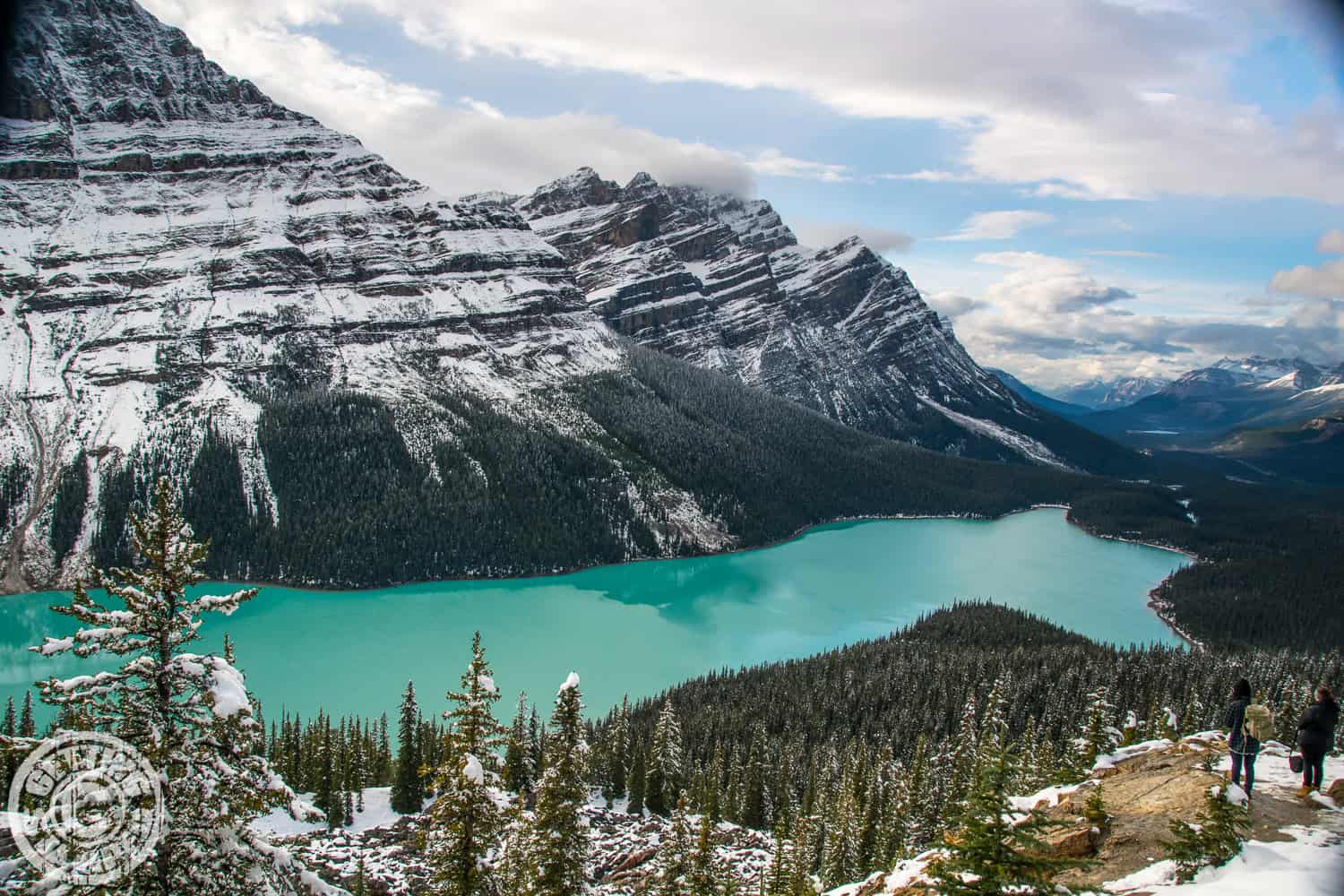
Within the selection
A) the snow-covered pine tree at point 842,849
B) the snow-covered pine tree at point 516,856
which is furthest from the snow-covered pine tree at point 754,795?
the snow-covered pine tree at point 516,856

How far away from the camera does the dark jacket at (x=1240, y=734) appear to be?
15086 mm

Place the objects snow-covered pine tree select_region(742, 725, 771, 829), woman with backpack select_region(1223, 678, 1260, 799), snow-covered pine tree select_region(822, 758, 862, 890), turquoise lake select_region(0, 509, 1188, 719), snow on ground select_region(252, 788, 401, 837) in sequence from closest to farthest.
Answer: woman with backpack select_region(1223, 678, 1260, 799)
snow-covered pine tree select_region(822, 758, 862, 890)
snow on ground select_region(252, 788, 401, 837)
snow-covered pine tree select_region(742, 725, 771, 829)
turquoise lake select_region(0, 509, 1188, 719)

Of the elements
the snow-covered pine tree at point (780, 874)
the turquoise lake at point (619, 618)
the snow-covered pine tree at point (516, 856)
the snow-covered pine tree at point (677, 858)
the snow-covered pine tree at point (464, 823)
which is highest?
the snow-covered pine tree at point (464, 823)

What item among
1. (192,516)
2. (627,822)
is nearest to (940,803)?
(627,822)

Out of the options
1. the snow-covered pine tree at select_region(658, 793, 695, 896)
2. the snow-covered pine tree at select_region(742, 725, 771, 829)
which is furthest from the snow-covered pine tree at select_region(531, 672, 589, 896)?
the snow-covered pine tree at select_region(742, 725, 771, 829)

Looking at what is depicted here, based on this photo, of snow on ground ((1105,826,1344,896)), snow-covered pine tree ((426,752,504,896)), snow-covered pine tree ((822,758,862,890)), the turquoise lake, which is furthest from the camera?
the turquoise lake

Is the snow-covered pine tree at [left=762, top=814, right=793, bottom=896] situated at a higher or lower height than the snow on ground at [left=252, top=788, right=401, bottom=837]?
higher

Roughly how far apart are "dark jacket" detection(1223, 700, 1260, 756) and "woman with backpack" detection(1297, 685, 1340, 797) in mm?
826

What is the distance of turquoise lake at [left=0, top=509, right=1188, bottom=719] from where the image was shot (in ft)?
267

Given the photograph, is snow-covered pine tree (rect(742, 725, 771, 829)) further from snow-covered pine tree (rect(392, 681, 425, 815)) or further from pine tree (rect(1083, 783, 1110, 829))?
pine tree (rect(1083, 783, 1110, 829))

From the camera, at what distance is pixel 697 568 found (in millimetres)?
146250

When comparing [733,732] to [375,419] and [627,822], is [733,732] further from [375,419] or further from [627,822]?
[375,419]

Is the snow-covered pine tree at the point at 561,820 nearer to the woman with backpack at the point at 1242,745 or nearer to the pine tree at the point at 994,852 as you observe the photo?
the pine tree at the point at 994,852

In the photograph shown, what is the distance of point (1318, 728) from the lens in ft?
49.1
